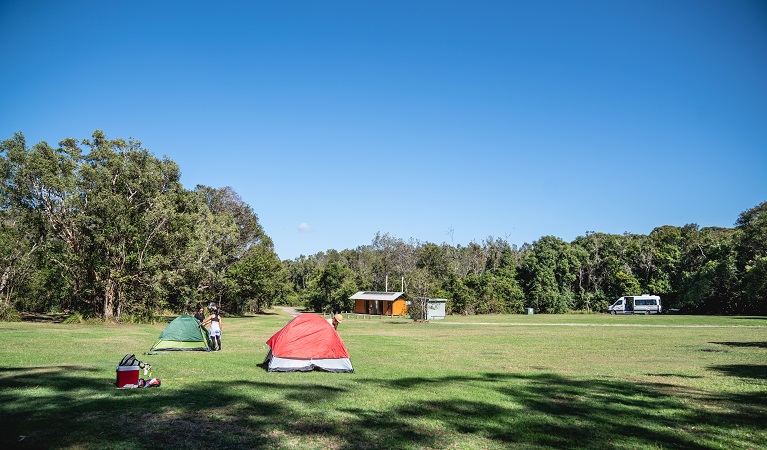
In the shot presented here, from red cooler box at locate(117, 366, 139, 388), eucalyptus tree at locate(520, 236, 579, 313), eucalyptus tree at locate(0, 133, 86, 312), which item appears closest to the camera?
red cooler box at locate(117, 366, 139, 388)

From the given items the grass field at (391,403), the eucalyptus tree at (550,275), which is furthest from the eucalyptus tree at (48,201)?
the eucalyptus tree at (550,275)

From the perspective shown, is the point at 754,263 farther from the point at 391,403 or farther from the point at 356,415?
the point at 356,415

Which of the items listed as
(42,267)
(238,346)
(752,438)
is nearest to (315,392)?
(752,438)

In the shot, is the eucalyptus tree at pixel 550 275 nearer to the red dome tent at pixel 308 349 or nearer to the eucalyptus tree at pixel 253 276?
the eucalyptus tree at pixel 253 276

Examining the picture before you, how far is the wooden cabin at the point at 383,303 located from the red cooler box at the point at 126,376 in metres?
52.3

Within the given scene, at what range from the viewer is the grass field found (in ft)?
25.6

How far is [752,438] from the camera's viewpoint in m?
8.09

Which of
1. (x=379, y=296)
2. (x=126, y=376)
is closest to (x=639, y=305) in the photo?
(x=379, y=296)

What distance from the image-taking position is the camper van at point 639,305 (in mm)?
59688

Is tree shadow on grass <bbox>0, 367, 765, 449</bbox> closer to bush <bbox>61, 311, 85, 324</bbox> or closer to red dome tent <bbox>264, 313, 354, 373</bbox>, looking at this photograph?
red dome tent <bbox>264, 313, 354, 373</bbox>

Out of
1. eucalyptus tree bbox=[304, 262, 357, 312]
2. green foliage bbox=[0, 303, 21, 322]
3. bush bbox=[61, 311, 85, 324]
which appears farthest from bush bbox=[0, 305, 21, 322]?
eucalyptus tree bbox=[304, 262, 357, 312]

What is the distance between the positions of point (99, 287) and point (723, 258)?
2551 inches

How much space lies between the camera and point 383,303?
6625cm

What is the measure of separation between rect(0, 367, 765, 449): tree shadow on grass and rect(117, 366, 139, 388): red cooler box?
0.34 meters
